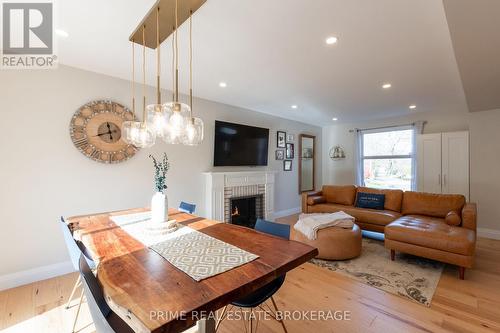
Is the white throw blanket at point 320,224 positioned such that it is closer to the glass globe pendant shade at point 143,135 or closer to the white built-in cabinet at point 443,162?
the glass globe pendant shade at point 143,135

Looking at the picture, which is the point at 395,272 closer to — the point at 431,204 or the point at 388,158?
the point at 431,204

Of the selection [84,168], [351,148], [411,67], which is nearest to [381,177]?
[351,148]

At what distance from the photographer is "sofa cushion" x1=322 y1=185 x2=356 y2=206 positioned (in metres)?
4.48

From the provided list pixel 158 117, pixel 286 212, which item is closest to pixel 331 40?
pixel 158 117

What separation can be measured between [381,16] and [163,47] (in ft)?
6.34

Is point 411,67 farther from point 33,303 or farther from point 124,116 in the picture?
point 33,303

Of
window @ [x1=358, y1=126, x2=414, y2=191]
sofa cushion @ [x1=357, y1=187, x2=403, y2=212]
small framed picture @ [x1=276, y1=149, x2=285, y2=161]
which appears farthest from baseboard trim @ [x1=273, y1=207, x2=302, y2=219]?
sofa cushion @ [x1=357, y1=187, x2=403, y2=212]

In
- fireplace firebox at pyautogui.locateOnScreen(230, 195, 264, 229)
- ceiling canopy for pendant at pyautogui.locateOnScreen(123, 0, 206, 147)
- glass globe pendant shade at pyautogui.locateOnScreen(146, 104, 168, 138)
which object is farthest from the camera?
fireplace firebox at pyautogui.locateOnScreen(230, 195, 264, 229)

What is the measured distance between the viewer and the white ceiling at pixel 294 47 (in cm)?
165

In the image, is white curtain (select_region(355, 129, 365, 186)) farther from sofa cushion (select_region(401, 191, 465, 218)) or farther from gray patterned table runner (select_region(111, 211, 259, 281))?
gray patterned table runner (select_region(111, 211, 259, 281))

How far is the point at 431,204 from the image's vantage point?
357 cm

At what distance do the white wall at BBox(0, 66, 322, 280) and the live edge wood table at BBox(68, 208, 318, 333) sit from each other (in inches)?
52.4

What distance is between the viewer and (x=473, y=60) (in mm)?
2199

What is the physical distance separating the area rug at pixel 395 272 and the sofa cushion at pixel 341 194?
1371mm
